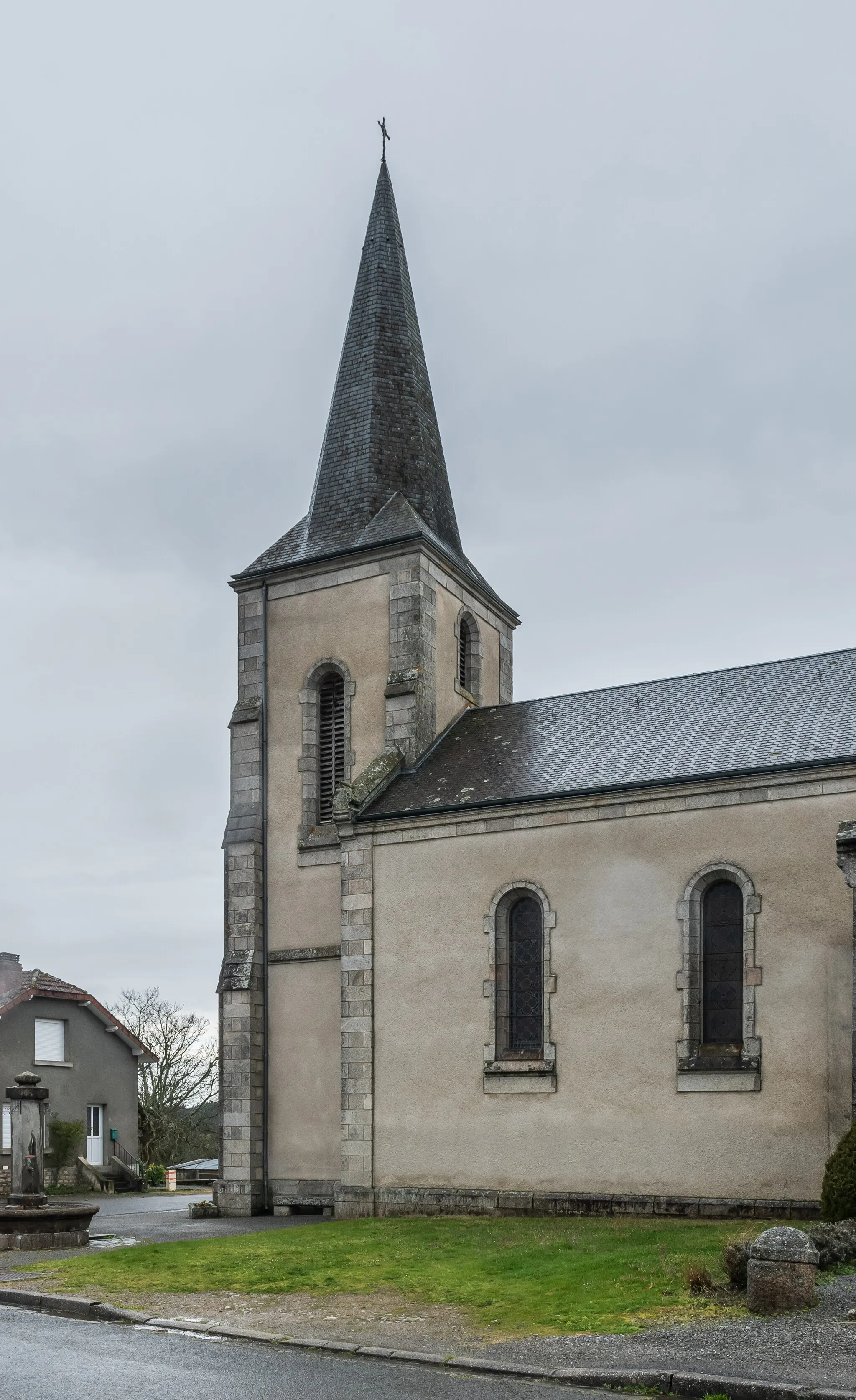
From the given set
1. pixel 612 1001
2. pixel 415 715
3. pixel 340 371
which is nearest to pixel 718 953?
pixel 612 1001

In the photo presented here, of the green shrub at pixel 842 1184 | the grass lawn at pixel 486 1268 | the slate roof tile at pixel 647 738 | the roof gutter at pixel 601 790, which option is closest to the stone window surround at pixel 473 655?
the slate roof tile at pixel 647 738

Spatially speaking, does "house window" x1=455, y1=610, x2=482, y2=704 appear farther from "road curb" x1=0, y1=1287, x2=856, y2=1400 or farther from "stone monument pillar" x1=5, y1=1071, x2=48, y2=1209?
"road curb" x1=0, y1=1287, x2=856, y2=1400

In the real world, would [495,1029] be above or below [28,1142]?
above

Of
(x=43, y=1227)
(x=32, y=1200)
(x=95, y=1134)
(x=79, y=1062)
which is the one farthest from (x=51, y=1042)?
(x=43, y=1227)

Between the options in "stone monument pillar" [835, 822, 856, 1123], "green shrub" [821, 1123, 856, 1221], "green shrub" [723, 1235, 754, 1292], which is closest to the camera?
"green shrub" [723, 1235, 754, 1292]

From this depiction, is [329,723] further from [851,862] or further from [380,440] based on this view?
[851,862]

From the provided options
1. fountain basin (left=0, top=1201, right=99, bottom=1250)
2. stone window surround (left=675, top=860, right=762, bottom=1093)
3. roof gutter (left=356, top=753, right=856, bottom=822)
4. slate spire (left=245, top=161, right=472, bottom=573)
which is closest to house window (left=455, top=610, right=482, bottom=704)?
slate spire (left=245, top=161, right=472, bottom=573)

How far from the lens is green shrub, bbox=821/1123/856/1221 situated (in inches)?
505

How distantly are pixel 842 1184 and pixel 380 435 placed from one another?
17308 mm

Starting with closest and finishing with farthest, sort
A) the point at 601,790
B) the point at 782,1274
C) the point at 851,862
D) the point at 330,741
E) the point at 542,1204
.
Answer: the point at 782,1274
the point at 851,862
the point at 542,1204
the point at 601,790
the point at 330,741

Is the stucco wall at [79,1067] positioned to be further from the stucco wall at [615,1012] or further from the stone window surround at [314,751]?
the stucco wall at [615,1012]

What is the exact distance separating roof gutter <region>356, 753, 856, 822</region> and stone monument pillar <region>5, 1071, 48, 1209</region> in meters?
6.28

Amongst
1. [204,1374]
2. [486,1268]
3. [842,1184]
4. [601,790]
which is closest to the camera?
[204,1374]

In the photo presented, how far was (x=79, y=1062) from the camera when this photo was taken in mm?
34219
